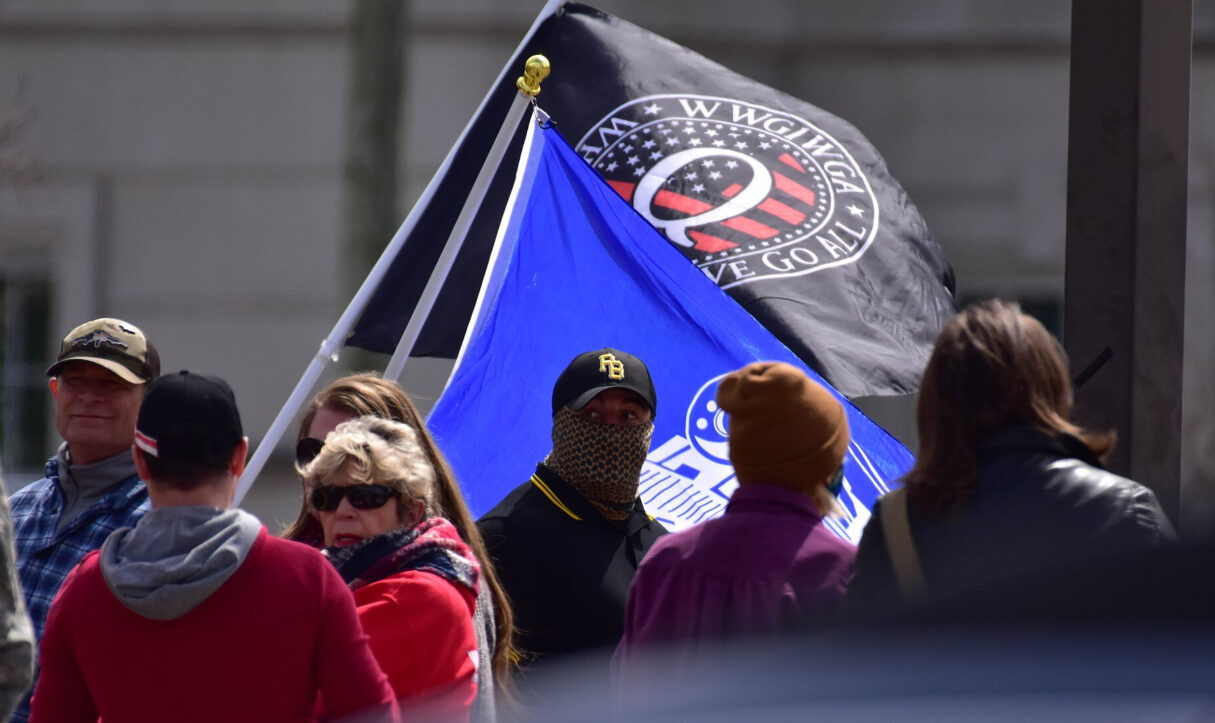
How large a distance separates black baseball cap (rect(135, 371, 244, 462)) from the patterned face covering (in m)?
0.99

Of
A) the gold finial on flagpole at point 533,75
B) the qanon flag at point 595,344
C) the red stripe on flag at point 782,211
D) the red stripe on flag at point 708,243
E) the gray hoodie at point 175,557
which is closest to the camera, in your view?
the gray hoodie at point 175,557

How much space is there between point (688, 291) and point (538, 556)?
4.29ft

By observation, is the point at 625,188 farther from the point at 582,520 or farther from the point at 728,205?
the point at 582,520

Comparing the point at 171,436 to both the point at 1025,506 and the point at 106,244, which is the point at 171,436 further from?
the point at 106,244

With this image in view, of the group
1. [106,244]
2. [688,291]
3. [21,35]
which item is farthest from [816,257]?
[21,35]

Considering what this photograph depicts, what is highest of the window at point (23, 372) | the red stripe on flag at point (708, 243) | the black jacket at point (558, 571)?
the red stripe on flag at point (708, 243)

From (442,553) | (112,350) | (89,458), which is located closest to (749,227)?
(112,350)

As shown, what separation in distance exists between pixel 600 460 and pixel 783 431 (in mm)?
799

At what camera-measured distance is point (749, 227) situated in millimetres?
5227

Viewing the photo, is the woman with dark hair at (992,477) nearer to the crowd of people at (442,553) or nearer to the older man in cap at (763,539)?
the crowd of people at (442,553)

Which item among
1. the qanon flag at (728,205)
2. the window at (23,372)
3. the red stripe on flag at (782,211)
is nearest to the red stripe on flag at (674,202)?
the qanon flag at (728,205)

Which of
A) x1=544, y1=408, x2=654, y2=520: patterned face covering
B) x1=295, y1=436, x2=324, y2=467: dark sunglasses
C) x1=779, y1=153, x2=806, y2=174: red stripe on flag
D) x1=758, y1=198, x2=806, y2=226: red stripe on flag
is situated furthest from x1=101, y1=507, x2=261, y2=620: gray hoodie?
x1=779, y1=153, x2=806, y2=174: red stripe on flag

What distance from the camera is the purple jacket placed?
111 inches

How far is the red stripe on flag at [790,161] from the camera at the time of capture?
215 inches
